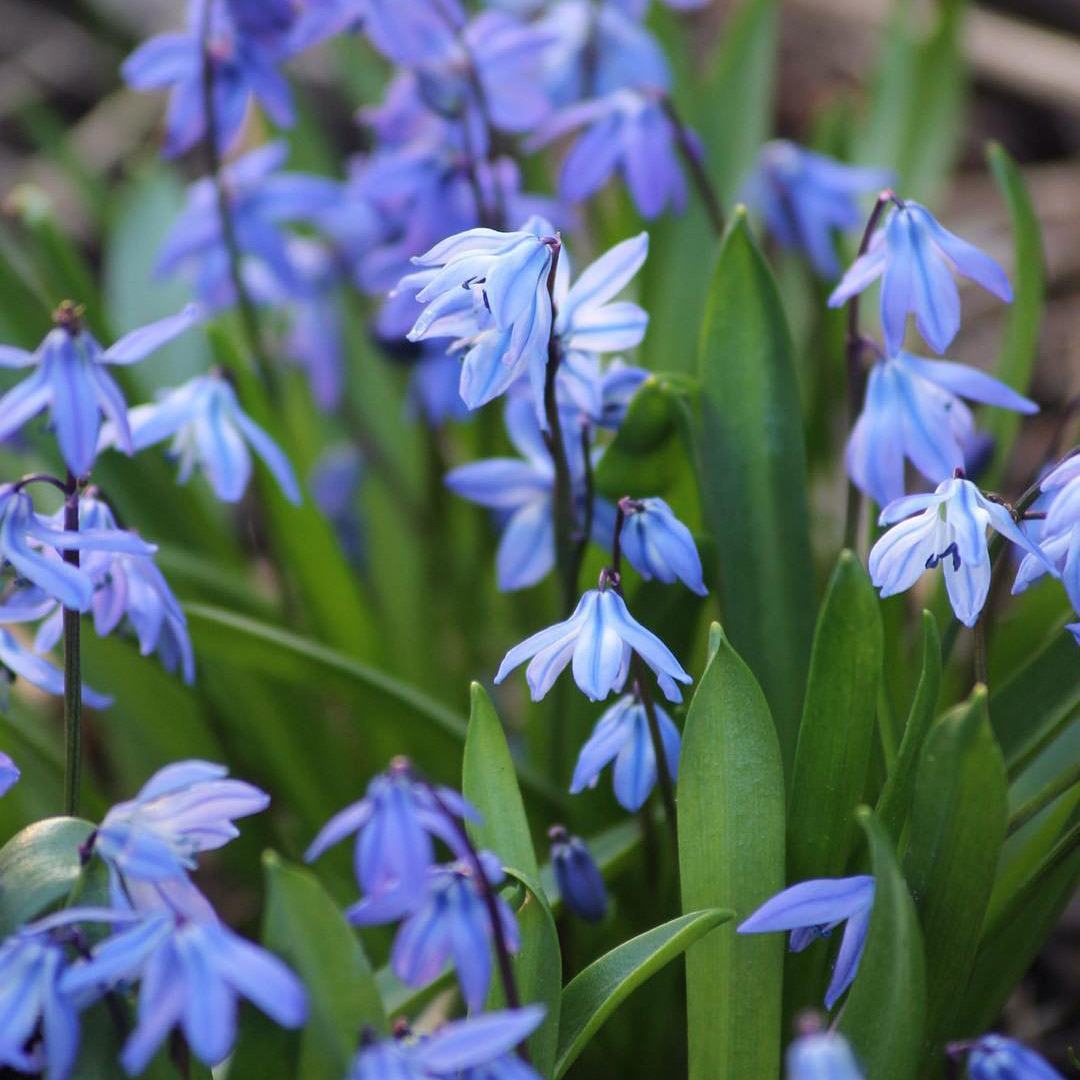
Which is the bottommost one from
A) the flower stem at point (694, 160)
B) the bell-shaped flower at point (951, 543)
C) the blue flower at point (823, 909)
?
the blue flower at point (823, 909)

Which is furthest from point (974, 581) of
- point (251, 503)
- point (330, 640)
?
point (251, 503)

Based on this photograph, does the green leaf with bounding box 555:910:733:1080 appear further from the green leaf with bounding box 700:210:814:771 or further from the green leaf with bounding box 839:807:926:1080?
the green leaf with bounding box 700:210:814:771

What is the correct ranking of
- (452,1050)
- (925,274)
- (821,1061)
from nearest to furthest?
(821,1061) < (452,1050) < (925,274)

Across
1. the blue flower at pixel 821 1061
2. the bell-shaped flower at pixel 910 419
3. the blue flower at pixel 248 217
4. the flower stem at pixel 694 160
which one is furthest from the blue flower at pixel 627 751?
the blue flower at pixel 248 217

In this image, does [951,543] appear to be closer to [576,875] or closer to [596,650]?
[596,650]

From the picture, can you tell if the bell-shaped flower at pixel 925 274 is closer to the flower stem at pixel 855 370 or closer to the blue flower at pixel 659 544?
the flower stem at pixel 855 370

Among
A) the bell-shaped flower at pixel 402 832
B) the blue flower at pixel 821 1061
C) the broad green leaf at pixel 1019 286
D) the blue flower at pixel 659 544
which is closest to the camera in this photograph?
the blue flower at pixel 821 1061

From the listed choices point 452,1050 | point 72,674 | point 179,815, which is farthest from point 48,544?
point 452,1050
